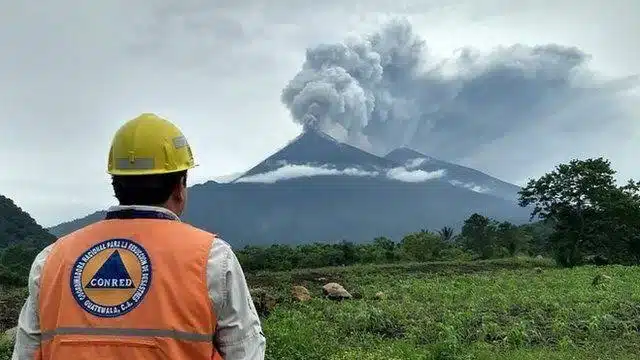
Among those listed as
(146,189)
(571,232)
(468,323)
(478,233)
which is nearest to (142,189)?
(146,189)

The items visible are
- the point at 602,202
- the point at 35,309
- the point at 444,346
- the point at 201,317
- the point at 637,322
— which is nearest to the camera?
the point at 201,317

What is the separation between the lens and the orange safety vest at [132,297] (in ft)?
6.01

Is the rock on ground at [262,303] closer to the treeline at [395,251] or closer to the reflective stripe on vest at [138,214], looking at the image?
the reflective stripe on vest at [138,214]

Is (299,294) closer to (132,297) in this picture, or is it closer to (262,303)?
(262,303)

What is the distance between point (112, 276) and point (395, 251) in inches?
1236

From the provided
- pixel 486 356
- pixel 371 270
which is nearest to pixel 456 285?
pixel 371 270

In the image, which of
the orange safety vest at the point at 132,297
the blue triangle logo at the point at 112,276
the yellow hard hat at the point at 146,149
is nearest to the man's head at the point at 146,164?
the yellow hard hat at the point at 146,149

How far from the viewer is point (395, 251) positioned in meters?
32.8

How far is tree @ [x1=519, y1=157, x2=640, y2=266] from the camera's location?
3431 centimetres

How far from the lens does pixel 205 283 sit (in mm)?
1876

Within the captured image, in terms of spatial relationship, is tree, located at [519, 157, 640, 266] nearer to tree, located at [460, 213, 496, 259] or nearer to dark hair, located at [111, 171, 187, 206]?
tree, located at [460, 213, 496, 259]

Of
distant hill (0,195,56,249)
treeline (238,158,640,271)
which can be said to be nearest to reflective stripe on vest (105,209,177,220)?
treeline (238,158,640,271)

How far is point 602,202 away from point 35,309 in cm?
3623

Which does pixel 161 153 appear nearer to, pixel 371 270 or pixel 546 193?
pixel 371 270
